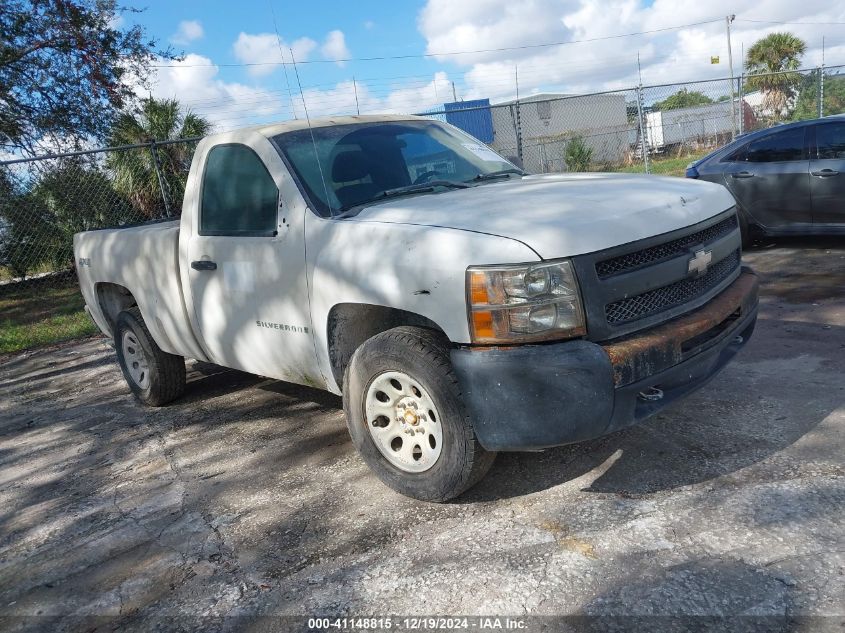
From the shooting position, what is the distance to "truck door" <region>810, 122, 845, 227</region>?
7449 mm

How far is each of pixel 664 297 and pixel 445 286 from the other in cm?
100

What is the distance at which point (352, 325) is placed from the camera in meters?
3.54

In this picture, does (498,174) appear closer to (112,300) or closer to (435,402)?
(435,402)

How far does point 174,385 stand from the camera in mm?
5398

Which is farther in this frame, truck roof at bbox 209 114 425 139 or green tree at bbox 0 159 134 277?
green tree at bbox 0 159 134 277

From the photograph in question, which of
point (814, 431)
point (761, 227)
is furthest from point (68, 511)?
point (761, 227)

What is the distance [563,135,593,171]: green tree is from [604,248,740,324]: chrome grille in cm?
1896

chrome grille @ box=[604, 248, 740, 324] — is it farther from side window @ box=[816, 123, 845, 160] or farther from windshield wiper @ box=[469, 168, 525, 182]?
side window @ box=[816, 123, 845, 160]

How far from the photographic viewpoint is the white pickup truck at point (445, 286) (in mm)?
2801

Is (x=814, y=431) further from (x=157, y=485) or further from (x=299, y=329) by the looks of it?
(x=157, y=485)

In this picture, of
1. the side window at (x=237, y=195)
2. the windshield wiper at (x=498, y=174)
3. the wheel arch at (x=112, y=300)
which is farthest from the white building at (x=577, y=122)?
the side window at (x=237, y=195)

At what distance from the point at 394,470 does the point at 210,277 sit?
1767 millimetres

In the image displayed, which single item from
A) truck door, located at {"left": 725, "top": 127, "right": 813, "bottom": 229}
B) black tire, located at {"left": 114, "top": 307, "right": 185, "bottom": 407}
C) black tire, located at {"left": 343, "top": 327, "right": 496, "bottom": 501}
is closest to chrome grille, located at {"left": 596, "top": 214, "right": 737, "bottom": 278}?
black tire, located at {"left": 343, "top": 327, "right": 496, "bottom": 501}

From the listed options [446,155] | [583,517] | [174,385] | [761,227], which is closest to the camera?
[583,517]
